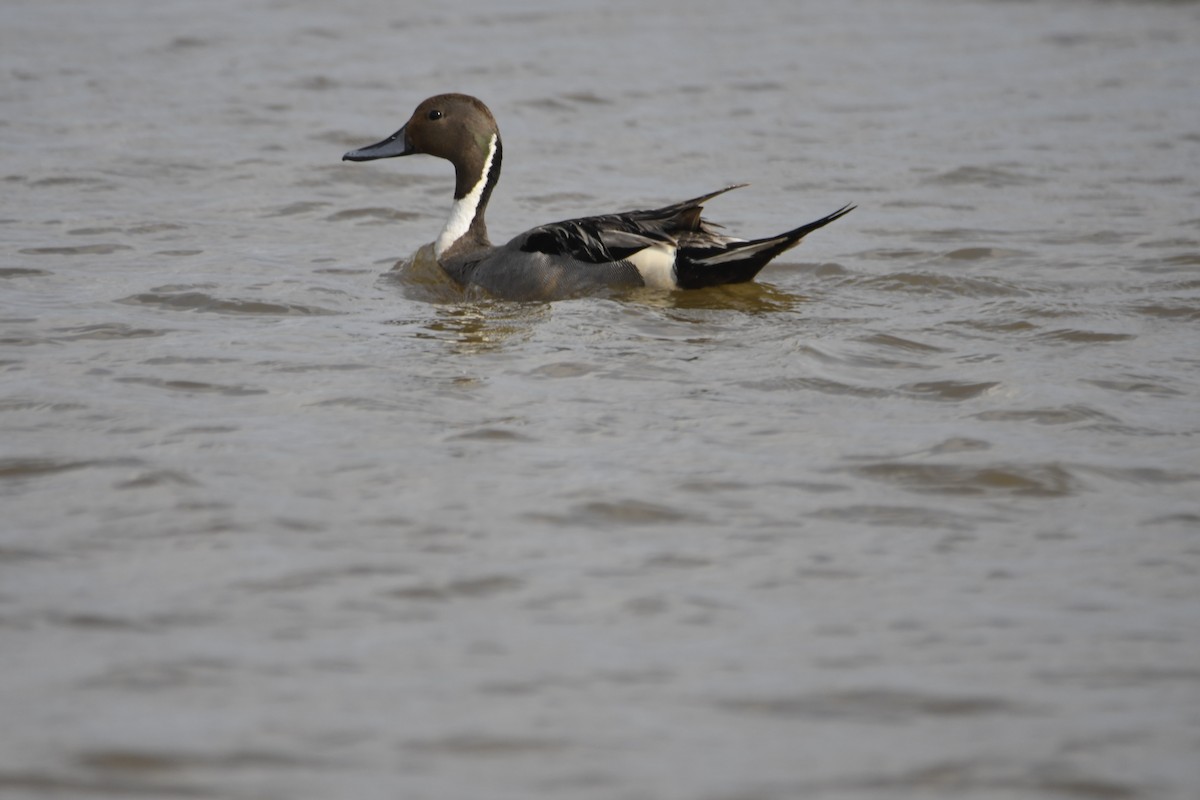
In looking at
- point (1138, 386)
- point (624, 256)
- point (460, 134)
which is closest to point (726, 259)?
point (624, 256)

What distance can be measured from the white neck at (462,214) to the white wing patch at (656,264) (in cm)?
131

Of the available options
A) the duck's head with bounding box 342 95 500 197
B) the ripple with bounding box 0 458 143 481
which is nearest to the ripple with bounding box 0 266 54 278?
the duck's head with bounding box 342 95 500 197

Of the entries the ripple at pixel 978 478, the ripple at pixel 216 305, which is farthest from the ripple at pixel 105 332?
the ripple at pixel 978 478

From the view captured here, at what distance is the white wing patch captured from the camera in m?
7.82

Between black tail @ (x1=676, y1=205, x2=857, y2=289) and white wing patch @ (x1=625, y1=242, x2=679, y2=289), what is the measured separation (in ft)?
0.13

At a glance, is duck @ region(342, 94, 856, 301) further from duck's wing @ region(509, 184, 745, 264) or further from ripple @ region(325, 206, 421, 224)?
ripple @ region(325, 206, 421, 224)

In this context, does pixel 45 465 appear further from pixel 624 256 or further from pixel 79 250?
pixel 79 250

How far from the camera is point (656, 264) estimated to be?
7.85 metres

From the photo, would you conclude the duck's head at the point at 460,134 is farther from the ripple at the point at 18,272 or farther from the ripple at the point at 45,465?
the ripple at the point at 45,465

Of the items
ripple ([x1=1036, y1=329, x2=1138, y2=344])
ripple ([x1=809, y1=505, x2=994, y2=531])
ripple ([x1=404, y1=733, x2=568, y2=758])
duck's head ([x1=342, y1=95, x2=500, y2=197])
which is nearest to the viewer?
ripple ([x1=404, y1=733, x2=568, y2=758])

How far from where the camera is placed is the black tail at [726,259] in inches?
303

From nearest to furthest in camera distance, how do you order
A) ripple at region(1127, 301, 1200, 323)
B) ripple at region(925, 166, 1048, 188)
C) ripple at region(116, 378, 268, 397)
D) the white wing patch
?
ripple at region(116, 378, 268, 397)
ripple at region(1127, 301, 1200, 323)
the white wing patch
ripple at region(925, 166, 1048, 188)

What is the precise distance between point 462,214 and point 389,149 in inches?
25.7

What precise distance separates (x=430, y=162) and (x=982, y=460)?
7.32 metres
